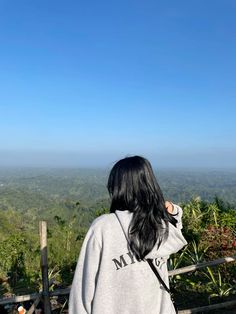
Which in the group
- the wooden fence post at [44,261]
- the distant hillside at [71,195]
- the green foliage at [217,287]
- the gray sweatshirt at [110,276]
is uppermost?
the gray sweatshirt at [110,276]

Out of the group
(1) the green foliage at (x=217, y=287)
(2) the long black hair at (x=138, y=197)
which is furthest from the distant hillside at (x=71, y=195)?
(1) the green foliage at (x=217, y=287)

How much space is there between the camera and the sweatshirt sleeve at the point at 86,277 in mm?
1788

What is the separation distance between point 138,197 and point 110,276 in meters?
0.40

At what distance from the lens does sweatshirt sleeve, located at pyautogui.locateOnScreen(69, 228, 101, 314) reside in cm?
179

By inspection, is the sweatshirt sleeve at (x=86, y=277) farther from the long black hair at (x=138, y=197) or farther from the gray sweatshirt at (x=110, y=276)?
the long black hair at (x=138, y=197)

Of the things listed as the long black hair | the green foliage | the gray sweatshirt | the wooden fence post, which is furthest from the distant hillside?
the green foliage

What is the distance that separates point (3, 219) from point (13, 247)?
867 centimetres

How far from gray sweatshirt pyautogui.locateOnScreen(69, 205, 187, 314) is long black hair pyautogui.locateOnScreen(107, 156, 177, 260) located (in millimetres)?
Answer: 39

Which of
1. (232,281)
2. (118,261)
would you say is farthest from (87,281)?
(232,281)

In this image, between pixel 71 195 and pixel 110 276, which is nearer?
pixel 110 276

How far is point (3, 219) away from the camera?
15.9 metres

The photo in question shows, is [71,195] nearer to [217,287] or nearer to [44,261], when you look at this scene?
[217,287]

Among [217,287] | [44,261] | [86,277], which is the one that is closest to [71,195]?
[217,287]

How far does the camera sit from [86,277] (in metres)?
1.81
